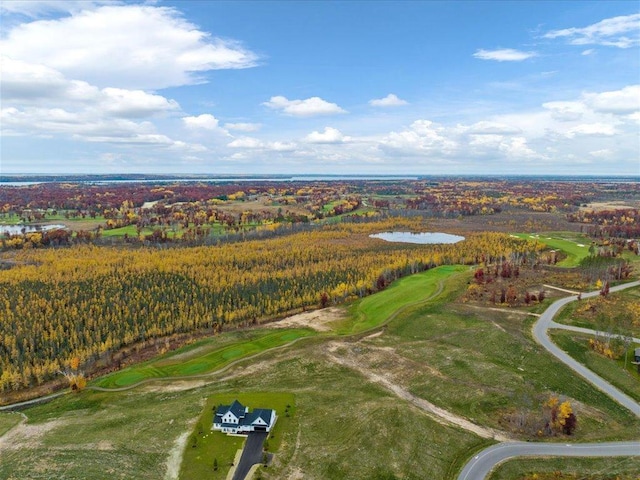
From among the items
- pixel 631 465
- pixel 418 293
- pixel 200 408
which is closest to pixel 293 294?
pixel 418 293

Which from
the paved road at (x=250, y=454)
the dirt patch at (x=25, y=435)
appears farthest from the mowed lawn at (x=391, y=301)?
the dirt patch at (x=25, y=435)

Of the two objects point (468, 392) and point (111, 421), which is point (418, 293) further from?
point (111, 421)

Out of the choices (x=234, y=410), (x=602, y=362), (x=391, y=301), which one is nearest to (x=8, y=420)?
(x=234, y=410)

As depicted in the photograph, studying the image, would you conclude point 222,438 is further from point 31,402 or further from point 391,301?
point 391,301

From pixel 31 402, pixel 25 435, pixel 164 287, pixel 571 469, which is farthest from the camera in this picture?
pixel 164 287

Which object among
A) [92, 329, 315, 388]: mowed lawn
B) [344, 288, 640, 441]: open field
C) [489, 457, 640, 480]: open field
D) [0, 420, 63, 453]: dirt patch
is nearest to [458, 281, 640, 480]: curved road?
[489, 457, 640, 480]: open field
